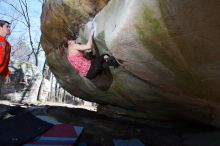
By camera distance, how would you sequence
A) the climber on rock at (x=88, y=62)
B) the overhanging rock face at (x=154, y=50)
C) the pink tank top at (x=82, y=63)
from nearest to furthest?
the overhanging rock face at (x=154, y=50) < the climber on rock at (x=88, y=62) < the pink tank top at (x=82, y=63)

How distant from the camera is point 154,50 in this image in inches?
166

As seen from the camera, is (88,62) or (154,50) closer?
(154,50)

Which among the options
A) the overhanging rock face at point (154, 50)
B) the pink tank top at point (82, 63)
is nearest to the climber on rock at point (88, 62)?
the pink tank top at point (82, 63)

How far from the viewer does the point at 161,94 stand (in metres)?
5.16

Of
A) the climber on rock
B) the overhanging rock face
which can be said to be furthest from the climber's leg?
the overhanging rock face

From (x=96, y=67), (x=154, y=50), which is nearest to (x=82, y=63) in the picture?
(x=96, y=67)

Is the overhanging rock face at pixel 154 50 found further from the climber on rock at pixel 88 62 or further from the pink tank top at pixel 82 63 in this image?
the pink tank top at pixel 82 63

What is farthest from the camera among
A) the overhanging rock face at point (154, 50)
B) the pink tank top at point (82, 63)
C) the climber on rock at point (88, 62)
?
the pink tank top at point (82, 63)

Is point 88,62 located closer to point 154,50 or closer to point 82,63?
point 82,63

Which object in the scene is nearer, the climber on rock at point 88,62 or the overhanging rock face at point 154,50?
the overhanging rock face at point 154,50

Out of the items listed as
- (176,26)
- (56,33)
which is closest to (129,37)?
(176,26)

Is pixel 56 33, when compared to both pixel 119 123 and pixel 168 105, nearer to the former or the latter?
pixel 119 123

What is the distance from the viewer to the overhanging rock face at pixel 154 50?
144 inches

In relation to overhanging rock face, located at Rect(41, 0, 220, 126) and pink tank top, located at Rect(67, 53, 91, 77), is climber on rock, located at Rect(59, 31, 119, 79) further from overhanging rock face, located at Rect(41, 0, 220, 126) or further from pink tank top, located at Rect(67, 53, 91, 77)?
overhanging rock face, located at Rect(41, 0, 220, 126)
